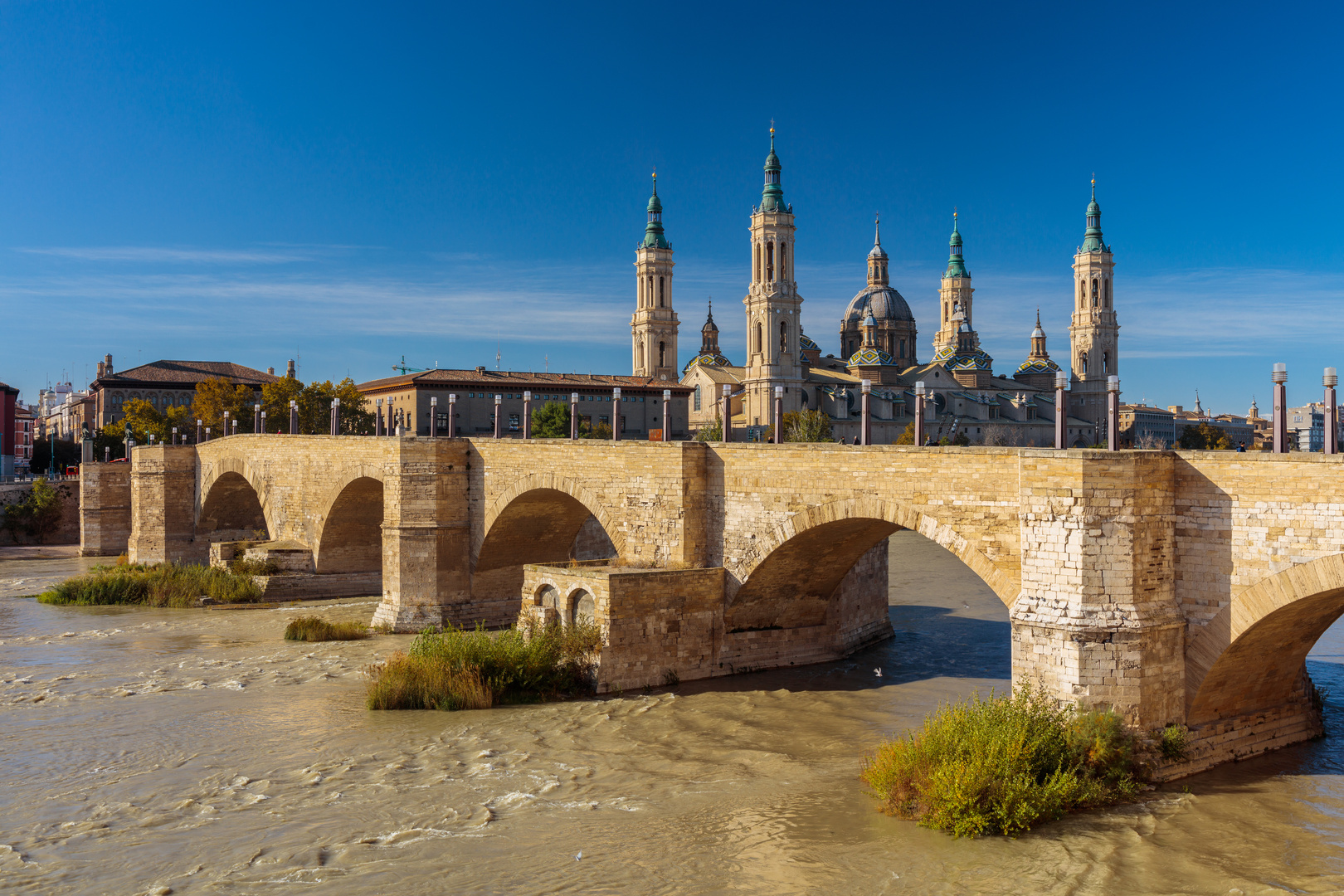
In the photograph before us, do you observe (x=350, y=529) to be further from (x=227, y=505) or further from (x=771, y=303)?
(x=771, y=303)

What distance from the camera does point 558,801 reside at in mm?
12859

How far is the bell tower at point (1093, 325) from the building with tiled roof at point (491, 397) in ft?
126

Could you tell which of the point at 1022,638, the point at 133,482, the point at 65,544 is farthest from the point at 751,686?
the point at 65,544

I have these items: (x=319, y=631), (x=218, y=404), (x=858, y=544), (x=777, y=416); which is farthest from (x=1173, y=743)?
(x=218, y=404)

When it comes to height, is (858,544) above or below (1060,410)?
below

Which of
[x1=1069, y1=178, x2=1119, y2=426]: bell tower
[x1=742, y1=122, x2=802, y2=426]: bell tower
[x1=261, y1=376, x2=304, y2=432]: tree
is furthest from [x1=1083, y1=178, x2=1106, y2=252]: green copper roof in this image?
[x1=261, y1=376, x2=304, y2=432]: tree

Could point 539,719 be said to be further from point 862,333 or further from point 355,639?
point 862,333

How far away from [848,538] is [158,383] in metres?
72.5

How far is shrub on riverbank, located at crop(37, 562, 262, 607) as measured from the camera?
28.3 metres

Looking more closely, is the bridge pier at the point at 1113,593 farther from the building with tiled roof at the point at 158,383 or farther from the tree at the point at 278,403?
the building with tiled roof at the point at 158,383

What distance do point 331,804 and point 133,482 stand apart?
96.1 ft

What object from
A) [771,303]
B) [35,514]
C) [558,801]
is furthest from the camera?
[771,303]

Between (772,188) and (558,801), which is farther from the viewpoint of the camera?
(772,188)

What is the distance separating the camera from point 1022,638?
13.1 metres
